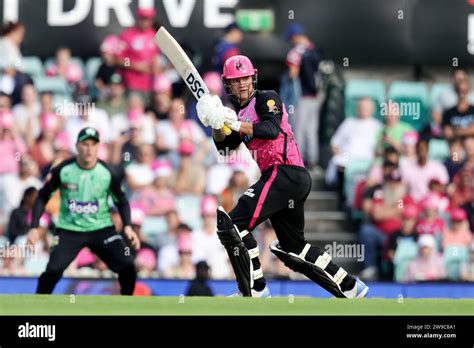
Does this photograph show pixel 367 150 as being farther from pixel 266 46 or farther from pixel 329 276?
pixel 329 276

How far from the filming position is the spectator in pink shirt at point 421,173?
52.2 ft

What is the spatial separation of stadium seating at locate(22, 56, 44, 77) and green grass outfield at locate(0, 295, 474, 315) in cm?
512

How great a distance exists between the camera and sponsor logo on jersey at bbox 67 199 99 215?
13.0 m

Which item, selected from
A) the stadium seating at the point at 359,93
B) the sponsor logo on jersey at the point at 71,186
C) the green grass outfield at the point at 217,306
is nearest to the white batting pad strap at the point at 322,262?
the green grass outfield at the point at 217,306

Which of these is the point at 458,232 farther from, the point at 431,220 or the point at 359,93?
the point at 359,93

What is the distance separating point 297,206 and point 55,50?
6.25 m

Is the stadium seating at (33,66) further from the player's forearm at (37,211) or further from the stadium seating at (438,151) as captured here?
the stadium seating at (438,151)

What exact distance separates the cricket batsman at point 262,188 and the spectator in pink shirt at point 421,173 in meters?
4.78

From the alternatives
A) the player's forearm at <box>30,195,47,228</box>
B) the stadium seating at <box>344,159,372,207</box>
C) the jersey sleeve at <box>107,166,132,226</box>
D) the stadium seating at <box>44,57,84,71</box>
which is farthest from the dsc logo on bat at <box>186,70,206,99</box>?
the stadium seating at <box>44,57,84,71</box>

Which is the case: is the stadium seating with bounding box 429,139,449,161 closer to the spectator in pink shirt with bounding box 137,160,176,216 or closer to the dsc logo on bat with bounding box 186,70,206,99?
the spectator in pink shirt with bounding box 137,160,176,216

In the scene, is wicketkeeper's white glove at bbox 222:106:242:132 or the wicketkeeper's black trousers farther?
the wicketkeeper's black trousers

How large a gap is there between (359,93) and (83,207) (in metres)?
4.77
